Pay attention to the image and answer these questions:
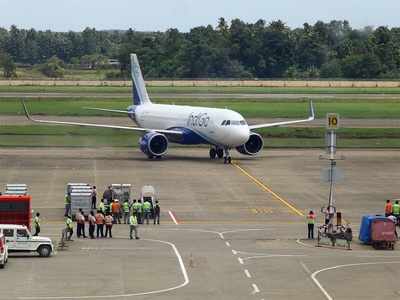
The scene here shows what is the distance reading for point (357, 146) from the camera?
358ft

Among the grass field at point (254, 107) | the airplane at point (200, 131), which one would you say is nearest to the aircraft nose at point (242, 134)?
the airplane at point (200, 131)

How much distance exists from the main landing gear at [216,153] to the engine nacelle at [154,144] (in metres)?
4.00

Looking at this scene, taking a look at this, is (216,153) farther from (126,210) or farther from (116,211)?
(116,211)

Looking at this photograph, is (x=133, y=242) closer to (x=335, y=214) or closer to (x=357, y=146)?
(x=335, y=214)

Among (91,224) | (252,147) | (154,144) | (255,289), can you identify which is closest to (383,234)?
(255,289)

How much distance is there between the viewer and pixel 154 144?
94.8 metres

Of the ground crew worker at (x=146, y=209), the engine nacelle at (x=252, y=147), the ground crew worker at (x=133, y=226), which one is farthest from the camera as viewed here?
the engine nacelle at (x=252, y=147)

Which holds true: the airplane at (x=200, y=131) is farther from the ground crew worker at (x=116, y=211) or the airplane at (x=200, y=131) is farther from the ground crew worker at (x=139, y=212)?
the ground crew worker at (x=139, y=212)

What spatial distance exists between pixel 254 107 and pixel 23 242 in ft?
366

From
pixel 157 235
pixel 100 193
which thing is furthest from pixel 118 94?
pixel 157 235

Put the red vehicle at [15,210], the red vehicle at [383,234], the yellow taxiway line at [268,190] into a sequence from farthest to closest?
the yellow taxiway line at [268,190] < the red vehicle at [15,210] < the red vehicle at [383,234]

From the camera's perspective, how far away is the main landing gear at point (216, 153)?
96.2 metres

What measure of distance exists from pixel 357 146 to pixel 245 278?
65.3m

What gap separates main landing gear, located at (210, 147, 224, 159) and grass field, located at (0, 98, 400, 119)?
151 feet
